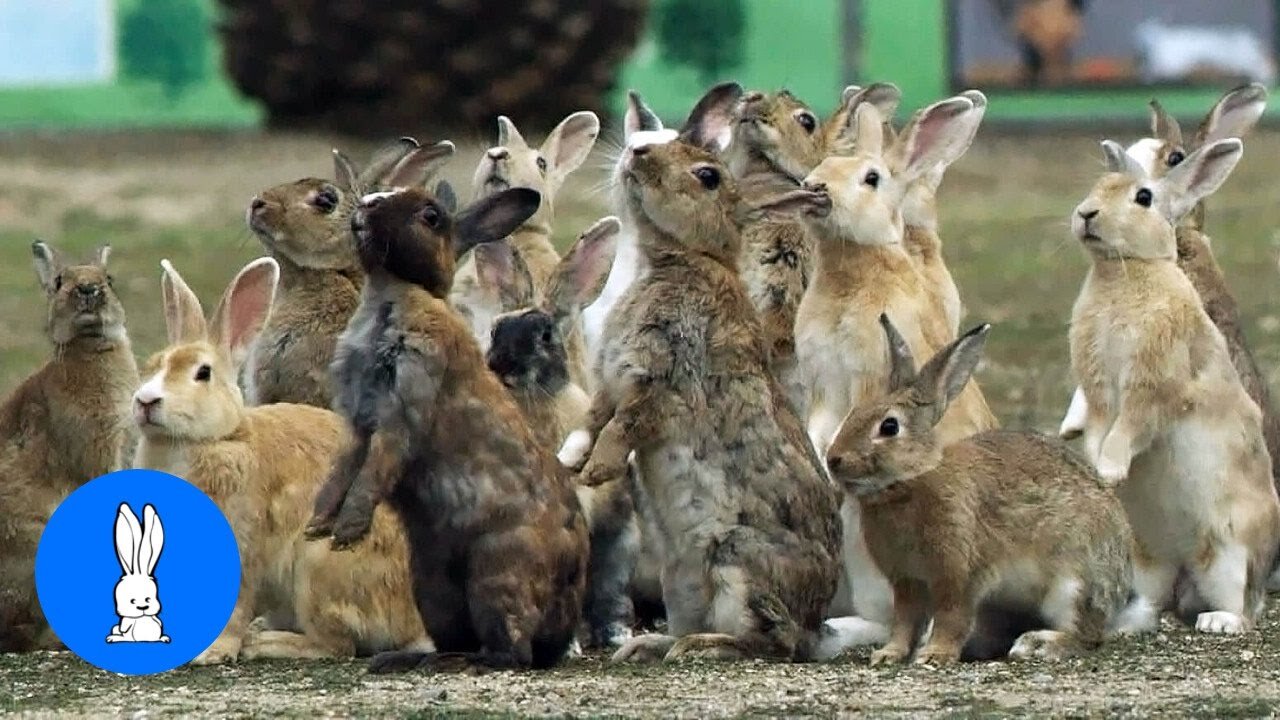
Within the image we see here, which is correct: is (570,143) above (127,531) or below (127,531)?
above

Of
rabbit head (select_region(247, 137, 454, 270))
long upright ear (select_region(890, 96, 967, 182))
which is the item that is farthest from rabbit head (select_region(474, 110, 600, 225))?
long upright ear (select_region(890, 96, 967, 182))

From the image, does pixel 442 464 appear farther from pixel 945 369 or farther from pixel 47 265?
pixel 47 265

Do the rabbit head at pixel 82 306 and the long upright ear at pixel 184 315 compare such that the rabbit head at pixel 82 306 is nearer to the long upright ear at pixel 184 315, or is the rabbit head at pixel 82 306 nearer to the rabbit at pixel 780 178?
the long upright ear at pixel 184 315

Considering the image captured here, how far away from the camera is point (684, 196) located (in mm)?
9234

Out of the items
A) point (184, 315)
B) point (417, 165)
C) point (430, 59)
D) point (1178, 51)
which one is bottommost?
point (184, 315)

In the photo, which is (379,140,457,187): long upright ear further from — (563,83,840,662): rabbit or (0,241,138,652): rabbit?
(563,83,840,662): rabbit

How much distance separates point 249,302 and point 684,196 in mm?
1563

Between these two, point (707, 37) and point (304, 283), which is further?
point (707, 37)

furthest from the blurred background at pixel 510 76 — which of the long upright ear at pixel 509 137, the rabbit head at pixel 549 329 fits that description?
the rabbit head at pixel 549 329

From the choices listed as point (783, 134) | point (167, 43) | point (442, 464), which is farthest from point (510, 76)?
point (442, 464)

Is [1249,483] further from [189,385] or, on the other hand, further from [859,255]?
[189,385]

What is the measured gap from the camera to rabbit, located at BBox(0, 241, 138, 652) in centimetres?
959

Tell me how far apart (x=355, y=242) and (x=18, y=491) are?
1846 millimetres

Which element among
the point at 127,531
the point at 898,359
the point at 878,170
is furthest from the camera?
the point at 878,170
